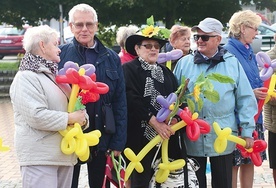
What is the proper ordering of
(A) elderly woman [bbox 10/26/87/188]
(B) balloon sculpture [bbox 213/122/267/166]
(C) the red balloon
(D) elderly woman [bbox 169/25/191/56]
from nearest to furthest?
(A) elderly woman [bbox 10/26/87/188], (C) the red balloon, (B) balloon sculpture [bbox 213/122/267/166], (D) elderly woman [bbox 169/25/191/56]

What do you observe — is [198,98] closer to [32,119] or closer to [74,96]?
[74,96]

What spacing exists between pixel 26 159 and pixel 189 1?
1091 cm

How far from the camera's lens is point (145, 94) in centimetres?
451

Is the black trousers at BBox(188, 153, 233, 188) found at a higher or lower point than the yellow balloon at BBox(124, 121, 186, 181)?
lower

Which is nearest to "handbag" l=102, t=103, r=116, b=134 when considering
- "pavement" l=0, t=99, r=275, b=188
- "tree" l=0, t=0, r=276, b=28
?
"pavement" l=0, t=99, r=275, b=188

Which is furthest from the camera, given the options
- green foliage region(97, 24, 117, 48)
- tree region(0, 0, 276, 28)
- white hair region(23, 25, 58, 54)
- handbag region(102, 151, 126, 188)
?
green foliage region(97, 24, 117, 48)

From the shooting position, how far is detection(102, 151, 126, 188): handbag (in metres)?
4.48

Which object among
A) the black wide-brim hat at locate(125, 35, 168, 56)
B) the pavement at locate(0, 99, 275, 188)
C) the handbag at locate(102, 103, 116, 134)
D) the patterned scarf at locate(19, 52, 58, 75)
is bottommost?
the pavement at locate(0, 99, 275, 188)

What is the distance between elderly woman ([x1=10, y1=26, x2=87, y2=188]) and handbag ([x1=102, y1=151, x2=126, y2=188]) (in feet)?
2.00

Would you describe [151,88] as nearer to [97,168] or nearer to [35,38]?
[97,168]

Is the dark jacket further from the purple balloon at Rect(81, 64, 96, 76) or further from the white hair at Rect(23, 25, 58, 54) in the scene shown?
the white hair at Rect(23, 25, 58, 54)

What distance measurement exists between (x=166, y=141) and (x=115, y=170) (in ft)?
1.58

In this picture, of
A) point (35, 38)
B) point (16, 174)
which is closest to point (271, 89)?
point (35, 38)

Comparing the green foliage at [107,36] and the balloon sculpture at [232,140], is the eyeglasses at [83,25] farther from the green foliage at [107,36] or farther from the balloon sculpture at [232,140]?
the green foliage at [107,36]
